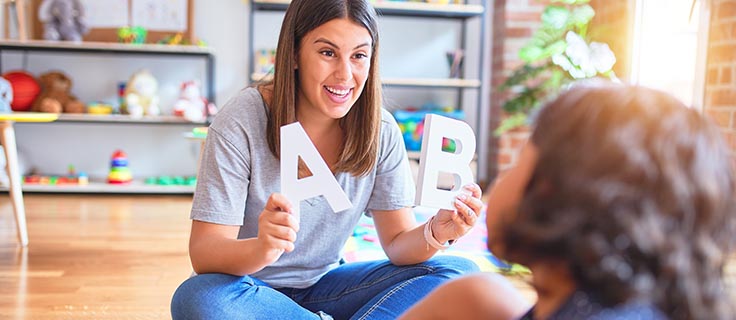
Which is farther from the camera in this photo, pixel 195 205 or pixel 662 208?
pixel 195 205

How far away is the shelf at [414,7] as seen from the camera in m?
3.88

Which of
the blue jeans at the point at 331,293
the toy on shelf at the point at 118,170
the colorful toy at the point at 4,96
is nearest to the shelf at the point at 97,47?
the toy on shelf at the point at 118,170

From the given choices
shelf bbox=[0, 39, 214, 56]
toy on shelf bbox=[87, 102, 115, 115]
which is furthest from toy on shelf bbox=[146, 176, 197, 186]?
shelf bbox=[0, 39, 214, 56]

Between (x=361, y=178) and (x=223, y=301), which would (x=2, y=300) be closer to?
(x=223, y=301)

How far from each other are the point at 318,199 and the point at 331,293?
0.20 meters

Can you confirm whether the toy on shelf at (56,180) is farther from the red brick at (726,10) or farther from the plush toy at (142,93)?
the red brick at (726,10)

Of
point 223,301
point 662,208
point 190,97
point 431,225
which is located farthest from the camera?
point 190,97

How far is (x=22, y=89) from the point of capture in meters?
3.73

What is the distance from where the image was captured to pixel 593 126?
0.59 meters

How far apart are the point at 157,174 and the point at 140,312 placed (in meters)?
2.64

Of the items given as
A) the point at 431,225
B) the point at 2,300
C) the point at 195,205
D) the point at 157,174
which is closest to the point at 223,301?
the point at 195,205

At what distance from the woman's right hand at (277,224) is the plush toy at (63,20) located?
3.26 meters

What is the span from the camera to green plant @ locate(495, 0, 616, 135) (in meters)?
3.22

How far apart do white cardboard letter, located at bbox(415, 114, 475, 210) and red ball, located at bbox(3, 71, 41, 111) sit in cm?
321
